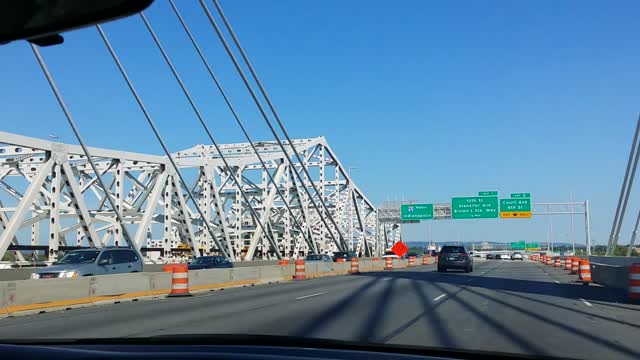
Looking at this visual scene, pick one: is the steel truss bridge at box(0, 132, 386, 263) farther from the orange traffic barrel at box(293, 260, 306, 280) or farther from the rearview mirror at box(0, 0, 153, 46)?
the rearview mirror at box(0, 0, 153, 46)

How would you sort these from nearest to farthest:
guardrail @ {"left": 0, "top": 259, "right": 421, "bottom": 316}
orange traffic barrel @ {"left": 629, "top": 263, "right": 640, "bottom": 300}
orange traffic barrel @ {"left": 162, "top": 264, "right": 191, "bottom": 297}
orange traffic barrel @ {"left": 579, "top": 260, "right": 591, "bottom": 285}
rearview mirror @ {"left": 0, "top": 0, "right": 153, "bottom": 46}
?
rearview mirror @ {"left": 0, "top": 0, "right": 153, "bottom": 46} → guardrail @ {"left": 0, "top": 259, "right": 421, "bottom": 316} → orange traffic barrel @ {"left": 629, "top": 263, "right": 640, "bottom": 300} → orange traffic barrel @ {"left": 162, "top": 264, "right": 191, "bottom": 297} → orange traffic barrel @ {"left": 579, "top": 260, "right": 591, "bottom": 285}

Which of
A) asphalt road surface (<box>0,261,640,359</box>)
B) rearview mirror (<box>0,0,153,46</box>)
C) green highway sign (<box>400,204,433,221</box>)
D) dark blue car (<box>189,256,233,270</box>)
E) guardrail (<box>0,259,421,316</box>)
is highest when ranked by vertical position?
green highway sign (<box>400,204,433,221</box>)

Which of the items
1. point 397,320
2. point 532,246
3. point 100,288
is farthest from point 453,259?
point 532,246

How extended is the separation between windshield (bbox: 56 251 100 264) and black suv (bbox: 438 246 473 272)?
2337 centimetres

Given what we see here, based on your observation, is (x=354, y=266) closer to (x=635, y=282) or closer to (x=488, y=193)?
(x=635, y=282)

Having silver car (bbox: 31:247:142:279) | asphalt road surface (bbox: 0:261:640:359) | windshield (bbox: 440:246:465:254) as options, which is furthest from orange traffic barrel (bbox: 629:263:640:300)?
windshield (bbox: 440:246:465:254)

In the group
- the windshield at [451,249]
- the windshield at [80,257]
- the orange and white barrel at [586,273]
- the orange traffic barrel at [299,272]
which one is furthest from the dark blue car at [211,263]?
the orange and white barrel at [586,273]

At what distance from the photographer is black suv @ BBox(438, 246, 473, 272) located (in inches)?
1577

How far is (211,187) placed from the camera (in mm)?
54281

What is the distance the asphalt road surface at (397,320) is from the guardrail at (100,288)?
624mm

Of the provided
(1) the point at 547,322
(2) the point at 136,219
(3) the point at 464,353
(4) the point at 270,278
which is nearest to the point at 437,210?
(2) the point at 136,219

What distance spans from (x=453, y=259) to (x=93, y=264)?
24.1m

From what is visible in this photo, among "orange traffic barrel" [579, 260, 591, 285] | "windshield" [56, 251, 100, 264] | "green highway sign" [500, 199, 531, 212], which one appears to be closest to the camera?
"windshield" [56, 251, 100, 264]

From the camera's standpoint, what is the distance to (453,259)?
4006 centimetres
